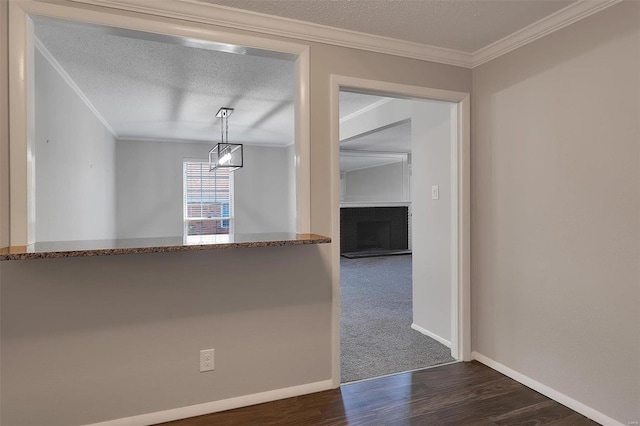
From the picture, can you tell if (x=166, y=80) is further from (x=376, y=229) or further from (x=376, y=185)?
(x=376, y=229)

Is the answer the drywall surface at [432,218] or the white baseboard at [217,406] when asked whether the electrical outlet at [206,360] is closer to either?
the white baseboard at [217,406]

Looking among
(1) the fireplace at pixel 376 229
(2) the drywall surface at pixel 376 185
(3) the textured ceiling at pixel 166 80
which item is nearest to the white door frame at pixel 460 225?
(3) the textured ceiling at pixel 166 80

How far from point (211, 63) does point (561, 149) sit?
2645 millimetres

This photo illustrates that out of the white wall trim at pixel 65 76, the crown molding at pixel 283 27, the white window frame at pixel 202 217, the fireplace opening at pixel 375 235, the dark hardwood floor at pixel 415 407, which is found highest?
the white wall trim at pixel 65 76

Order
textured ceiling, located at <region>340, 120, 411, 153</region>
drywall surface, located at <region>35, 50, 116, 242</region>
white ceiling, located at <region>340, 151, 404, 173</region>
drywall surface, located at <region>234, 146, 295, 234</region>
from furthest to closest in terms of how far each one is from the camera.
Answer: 1. white ceiling, located at <region>340, 151, 404, 173</region>
2. drywall surface, located at <region>234, 146, 295, 234</region>
3. textured ceiling, located at <region>340, 120, 411, 153</region>
4. drywall surface, located at <region>35, 50, 116, 242</region>

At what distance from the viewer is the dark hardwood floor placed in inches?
81.1

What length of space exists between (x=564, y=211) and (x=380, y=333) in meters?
1.92

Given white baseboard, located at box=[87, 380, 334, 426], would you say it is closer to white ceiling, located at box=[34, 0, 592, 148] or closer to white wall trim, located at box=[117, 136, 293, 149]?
white ceiling, located at box=[34, 0, 592, 148]

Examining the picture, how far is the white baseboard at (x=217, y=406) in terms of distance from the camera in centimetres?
201

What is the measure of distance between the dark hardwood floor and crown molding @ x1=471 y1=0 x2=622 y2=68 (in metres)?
2.20

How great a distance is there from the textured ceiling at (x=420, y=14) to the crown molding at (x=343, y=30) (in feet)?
0.15

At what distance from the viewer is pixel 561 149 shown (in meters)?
A: 2.21

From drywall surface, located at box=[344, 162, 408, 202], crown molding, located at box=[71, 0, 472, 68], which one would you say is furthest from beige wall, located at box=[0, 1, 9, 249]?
drywall surface, located at box=[344, 162, 408, 202]

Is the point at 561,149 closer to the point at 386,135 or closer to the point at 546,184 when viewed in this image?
the point at 546,184
